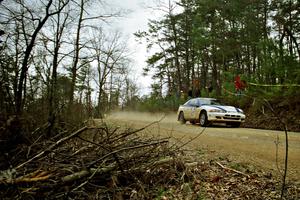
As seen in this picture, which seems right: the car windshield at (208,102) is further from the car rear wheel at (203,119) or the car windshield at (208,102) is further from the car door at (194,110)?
the car rear wheel at (203,119)

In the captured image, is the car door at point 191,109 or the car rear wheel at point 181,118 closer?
the car door at point 191,109

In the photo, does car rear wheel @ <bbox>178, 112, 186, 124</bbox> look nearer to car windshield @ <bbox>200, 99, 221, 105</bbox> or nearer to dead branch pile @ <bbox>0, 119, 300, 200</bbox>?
car windshield @ <bbox>200, 99, 221, 105</bbox>

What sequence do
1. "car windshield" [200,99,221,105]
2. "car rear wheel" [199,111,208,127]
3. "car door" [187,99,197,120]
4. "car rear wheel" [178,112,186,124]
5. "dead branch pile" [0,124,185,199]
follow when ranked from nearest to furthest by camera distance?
"dead branch pile" [0,124,185,199]
"car rear wheel" [199,111,208,127]
"car windshield" [200,99,221,105]
"car door" [187,99,197,120]
"car rear wheel" [178,112,186,124]

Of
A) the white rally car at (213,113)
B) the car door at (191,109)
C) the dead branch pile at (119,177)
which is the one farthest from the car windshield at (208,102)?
the dead branch pile at (119,177)

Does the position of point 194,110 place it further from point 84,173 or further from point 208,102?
point 84,173

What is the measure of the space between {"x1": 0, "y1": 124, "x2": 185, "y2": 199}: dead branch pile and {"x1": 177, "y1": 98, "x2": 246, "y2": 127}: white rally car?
1144 cm

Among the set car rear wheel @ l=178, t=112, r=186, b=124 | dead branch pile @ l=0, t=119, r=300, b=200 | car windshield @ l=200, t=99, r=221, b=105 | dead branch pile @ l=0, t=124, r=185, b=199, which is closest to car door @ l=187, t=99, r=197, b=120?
car windshield @ l=200, t=99, r=221, b=105

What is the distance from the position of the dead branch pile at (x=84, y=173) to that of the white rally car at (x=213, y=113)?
11.4 meters

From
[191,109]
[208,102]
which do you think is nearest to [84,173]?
[208,102]

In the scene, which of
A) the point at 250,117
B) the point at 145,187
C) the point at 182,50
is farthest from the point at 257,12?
the point at 145,187

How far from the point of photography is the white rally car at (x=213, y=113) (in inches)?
651

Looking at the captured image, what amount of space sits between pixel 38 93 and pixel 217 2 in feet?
78.0

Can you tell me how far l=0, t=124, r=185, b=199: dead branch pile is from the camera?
3.80 metres

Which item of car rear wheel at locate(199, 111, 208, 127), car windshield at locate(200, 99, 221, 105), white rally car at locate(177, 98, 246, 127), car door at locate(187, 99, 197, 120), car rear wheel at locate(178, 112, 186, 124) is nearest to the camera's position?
white rally car at locate(177, 98, 246, 127)
